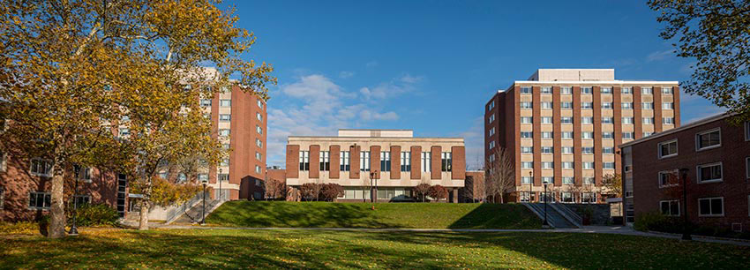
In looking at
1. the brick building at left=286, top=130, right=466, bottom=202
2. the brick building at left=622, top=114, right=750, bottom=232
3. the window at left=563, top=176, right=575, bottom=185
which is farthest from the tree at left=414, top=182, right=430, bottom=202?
the window at left=563, top=176, right=575, bottom=185

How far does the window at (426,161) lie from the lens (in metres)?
80.1

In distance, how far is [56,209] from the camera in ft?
78.4

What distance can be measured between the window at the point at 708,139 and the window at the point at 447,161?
145 feet

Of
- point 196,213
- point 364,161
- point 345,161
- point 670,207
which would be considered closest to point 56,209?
point 196,213

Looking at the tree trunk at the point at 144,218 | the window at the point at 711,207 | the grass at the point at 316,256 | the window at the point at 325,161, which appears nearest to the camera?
the grass at the point at 316,256

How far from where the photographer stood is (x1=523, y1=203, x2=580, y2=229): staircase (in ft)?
155

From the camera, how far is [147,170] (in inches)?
1235

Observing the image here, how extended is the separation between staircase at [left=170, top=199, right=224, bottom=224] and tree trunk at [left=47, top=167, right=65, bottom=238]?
2273cm

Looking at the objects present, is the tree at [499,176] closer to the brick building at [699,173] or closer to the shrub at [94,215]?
the brick building at [699,173]

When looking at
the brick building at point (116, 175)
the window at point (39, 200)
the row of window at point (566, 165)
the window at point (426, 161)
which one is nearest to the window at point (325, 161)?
the window at point (426, 161)

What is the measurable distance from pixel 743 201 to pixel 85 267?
35452 mm

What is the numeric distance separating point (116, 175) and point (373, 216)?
23056mm

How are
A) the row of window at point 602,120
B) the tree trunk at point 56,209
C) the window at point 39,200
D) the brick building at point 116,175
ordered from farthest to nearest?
the row of window at point 602,120, the window at point 39,200, the brick building at point 116,175, the tree trunk at point 56,209

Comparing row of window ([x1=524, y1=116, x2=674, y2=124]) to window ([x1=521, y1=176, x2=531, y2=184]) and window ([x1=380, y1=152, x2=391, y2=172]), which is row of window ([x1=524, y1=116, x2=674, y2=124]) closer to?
window ([x1=521, y1=176, x2=531, y2=184])
